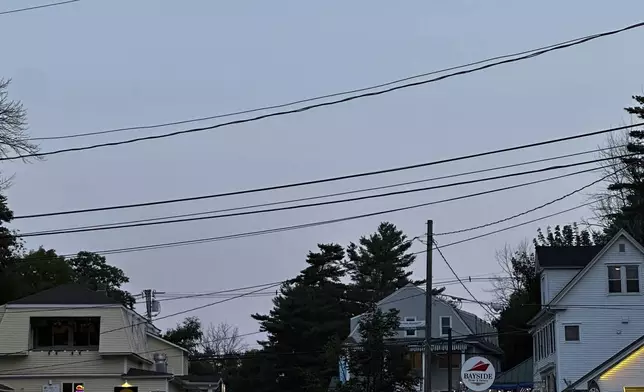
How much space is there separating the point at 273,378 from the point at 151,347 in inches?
581

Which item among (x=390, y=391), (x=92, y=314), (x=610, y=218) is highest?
(x=610, y=218)

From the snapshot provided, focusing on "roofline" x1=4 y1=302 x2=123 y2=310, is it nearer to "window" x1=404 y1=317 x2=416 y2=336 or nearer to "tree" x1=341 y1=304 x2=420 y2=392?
"tree" x1=341 y1=304 x2=420 y2=392

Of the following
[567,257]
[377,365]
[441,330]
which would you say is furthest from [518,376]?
[377,365]

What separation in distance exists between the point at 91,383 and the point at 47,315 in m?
4.18

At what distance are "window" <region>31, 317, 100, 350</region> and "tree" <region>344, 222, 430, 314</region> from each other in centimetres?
4317

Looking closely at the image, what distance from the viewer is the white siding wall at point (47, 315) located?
52.1 metres

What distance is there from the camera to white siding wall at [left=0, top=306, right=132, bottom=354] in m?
52.1

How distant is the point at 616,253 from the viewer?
4941 centimetres

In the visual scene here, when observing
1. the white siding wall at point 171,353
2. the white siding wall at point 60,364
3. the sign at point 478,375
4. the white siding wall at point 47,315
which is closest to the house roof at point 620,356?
the sign at point 478,375

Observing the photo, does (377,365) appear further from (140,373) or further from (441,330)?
(441,330)

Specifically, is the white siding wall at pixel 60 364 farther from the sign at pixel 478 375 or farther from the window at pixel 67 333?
the sign at pixel 478 375

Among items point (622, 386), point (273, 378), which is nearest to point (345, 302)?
point (273, 378)

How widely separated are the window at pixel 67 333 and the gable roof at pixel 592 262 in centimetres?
2367

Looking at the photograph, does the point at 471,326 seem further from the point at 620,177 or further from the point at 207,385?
the point at 207,385
